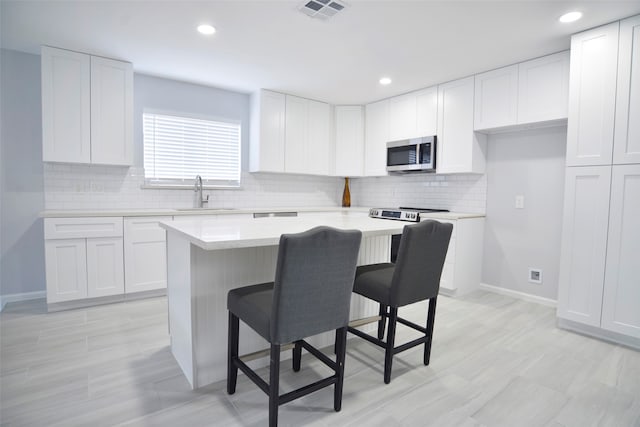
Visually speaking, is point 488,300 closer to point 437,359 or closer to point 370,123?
point 437,359

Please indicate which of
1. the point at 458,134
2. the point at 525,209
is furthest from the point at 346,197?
the point at 525,209

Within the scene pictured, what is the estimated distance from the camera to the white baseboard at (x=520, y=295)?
343cm

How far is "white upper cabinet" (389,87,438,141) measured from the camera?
4113mm

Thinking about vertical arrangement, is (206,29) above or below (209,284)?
above

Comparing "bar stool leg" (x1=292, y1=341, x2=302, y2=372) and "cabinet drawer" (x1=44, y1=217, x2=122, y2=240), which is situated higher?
"cabinet drawer" (x1=44, y1=217, x2=122, y2=240)

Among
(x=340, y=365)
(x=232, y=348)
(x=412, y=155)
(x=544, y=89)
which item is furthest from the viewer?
(x=412, y=155)

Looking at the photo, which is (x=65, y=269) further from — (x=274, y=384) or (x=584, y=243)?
(x=584, y=243)

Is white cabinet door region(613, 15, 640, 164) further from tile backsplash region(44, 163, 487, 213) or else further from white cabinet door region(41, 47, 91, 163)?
white cabinet door region(41, 47, 91, 163)

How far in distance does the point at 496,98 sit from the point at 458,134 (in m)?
0.52

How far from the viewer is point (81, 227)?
10.1ft

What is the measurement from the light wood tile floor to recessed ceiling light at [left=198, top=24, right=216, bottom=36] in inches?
96.0

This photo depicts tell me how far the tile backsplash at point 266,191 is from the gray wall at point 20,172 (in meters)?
0.16

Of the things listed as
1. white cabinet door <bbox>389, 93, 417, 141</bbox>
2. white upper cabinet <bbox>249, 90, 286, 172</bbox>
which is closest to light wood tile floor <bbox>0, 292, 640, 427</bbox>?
white upper cabinet <bbox>249, 90, 286, 172</bbox>

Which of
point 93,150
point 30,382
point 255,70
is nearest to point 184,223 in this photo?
point 30,382
